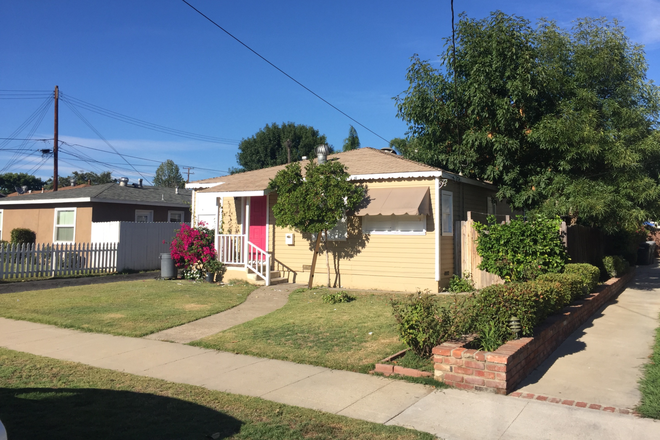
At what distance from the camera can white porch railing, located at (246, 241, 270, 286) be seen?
1380 cm

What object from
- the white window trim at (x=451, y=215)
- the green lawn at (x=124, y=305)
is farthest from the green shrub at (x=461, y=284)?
the green lawn at (x=124, y=305)

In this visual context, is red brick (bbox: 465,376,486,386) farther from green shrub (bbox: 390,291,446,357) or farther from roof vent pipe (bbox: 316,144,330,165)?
roof vent pipe (bbox: 316,144,330,165)

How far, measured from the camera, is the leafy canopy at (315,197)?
12.4 metres

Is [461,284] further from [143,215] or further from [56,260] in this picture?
[143,215]

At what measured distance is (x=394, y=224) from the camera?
13.2m

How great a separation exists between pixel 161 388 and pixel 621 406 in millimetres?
4832

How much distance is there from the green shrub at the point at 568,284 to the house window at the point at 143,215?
19064mm

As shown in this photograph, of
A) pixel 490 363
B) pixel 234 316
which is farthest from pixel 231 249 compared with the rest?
pixel 490 363

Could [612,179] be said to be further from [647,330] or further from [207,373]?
[207,373]

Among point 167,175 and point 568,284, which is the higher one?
point 167,175

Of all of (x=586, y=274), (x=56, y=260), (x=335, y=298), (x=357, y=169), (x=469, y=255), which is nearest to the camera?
(x=586, y=274)

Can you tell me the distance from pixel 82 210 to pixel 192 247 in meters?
9.18

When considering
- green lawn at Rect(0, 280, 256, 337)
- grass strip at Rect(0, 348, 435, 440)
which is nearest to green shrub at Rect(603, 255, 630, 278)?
green lawn at Rect(0, 280, 256, 337)

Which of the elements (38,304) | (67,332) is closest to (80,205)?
(38,304)
